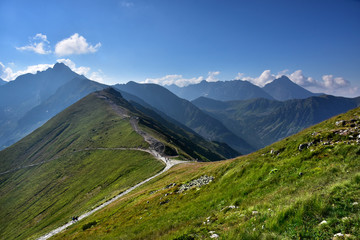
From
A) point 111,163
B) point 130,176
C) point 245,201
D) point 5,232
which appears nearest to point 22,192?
point 5,232

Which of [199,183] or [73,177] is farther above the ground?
[73,177]

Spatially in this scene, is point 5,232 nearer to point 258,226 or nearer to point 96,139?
point 96,139

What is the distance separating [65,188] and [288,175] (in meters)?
129

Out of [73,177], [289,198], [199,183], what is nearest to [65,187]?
[73,177]

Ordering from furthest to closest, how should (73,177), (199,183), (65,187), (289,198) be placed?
1. (73,177)
2. (65,187)
3. (199,183)
4. (289,198)

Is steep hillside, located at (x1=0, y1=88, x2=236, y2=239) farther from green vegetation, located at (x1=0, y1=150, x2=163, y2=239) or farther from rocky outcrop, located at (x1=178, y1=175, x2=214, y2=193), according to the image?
rocky outcrop, located at (x1=178, y1=175, x2=214, y2=193)

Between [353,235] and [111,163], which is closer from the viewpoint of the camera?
[353,235]

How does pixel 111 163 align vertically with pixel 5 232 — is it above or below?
above

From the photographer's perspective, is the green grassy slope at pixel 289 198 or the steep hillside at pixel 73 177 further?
the steep hillside at pixel 73 177

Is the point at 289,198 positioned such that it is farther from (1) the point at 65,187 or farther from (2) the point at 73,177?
(2) the point at 73,177

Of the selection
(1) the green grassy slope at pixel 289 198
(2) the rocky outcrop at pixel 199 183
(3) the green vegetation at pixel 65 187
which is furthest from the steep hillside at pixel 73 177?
(1) the green grassy slope at pixel 289 198

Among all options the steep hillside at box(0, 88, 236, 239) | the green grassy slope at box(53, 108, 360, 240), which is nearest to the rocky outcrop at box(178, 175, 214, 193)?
the green grassy slope at box(53, 108, 360, 240)

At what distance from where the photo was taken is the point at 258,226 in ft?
34.5

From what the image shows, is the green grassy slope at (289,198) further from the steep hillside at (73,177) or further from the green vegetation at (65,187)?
the green vegetation at (65,187)
